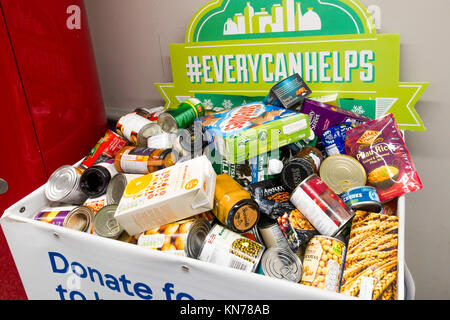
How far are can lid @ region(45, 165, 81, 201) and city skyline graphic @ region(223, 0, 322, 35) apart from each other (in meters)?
0.99

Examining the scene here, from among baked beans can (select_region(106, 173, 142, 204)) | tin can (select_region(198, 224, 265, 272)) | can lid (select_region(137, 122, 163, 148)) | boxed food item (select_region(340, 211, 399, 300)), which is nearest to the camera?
boxed food item (select_region(340, 211, 399, 300))

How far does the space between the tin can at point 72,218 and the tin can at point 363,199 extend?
89 centimetres

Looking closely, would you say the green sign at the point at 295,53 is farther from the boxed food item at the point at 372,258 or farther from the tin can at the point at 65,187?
the tin can at the point at 65,187

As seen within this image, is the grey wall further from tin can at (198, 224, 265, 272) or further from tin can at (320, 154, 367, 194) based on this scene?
tin can at (198, 224, 265, 272)

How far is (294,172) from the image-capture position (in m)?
1.27

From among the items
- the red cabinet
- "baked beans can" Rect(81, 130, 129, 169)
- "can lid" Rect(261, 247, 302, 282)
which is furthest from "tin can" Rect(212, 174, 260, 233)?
the red cabinet

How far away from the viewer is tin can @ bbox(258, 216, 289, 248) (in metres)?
1.16

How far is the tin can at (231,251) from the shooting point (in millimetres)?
1060

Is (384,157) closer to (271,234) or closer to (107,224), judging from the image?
(271,234)

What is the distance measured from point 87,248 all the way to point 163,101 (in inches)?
46.5

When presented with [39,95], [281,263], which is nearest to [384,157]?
[281,263]
